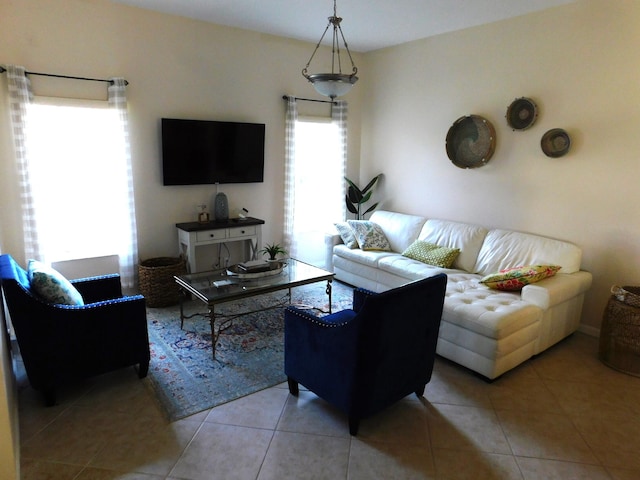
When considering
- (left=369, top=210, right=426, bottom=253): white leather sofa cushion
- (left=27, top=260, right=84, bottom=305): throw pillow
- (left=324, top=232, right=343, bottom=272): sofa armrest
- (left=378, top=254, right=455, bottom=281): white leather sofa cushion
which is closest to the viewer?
(left=27, top=260, right=84, bottom=305): throw pillow

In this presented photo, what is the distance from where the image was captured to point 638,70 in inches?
130

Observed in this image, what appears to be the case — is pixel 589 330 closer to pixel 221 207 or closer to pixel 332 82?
pixel 332 82

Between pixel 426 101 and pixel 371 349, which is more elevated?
pixel 426 101

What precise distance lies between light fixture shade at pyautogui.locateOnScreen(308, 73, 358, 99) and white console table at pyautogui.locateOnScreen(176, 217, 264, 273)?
80.8 inches

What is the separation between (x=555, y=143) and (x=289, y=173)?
2887 millimetres

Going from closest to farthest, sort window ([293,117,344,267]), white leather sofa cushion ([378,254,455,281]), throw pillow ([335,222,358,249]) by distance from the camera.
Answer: white leather sofa cushion ([378,254,455,281])
throw pillow ([335,222,358,249])
window ([293,117,344,267])

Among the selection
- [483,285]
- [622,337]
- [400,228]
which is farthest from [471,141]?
[622,337]

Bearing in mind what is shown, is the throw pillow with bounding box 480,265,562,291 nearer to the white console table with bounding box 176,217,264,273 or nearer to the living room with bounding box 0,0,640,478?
the living room with bounding box 0,0,640,478

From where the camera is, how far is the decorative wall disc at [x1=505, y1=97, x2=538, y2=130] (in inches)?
154

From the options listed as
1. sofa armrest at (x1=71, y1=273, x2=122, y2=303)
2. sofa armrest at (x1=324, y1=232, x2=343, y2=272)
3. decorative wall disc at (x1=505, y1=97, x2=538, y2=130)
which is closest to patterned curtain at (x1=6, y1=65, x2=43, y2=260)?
sofa armrest at (x1=71, y1=273, x2=122, y2=303)

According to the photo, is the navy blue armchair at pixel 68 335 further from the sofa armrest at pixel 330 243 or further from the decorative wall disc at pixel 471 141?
the decorative wall disc at pixel 471 141

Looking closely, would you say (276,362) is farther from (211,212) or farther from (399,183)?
(399,183)

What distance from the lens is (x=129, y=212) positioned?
417 cm

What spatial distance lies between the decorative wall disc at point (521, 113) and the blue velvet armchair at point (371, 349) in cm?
232
